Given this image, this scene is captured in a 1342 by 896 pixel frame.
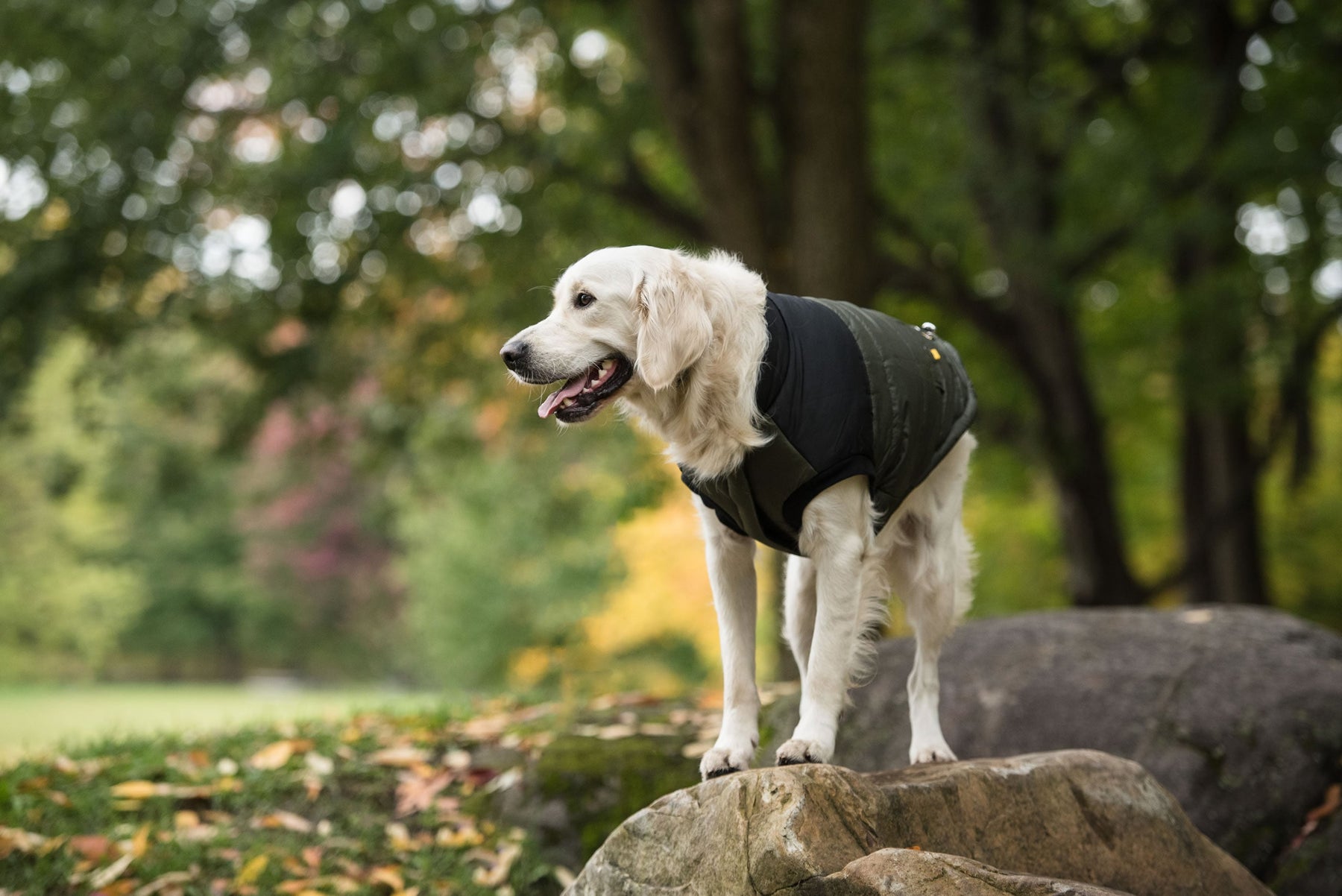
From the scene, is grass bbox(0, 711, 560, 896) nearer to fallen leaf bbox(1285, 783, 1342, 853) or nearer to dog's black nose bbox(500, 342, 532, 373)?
dog's black nose bbox(500, 342, 532, 373)

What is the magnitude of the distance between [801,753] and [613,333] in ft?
4.91

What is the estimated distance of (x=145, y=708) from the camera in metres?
26.6

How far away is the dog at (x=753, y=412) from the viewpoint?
3.96m

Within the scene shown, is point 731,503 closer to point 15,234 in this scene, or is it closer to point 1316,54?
point 15,234

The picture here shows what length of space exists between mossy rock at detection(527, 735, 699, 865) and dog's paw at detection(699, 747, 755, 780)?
1634 millimetres

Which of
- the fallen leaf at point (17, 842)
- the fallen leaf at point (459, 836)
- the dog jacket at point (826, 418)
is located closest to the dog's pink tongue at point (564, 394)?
the dog jacket at point (826, 418)

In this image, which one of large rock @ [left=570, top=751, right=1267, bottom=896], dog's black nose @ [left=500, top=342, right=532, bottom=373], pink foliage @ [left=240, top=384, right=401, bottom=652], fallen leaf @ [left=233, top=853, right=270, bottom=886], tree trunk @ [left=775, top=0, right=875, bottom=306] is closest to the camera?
large rock @ [left=570, top=751, right=1267, bottom=896]

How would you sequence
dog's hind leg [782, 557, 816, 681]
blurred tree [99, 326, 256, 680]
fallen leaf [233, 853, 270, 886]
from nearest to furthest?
dog's hind leg [782, 557, 816, 681], fallen leaf [233, 853, 270, 886], blurred tree [99, 326, 256, 680]

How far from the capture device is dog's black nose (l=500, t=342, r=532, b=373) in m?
3.85

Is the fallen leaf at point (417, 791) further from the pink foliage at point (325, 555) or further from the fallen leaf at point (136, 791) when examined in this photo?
the pink foliage at point (325, 555)

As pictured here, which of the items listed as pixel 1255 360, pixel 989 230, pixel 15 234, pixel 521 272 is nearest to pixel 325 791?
pixel 15 234

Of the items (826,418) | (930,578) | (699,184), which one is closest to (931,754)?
(930,578)

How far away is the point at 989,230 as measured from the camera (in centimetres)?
1235

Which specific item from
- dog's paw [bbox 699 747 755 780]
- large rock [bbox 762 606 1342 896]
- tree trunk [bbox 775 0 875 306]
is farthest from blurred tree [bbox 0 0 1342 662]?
dog's paw [bbox 699 747 755 780]
